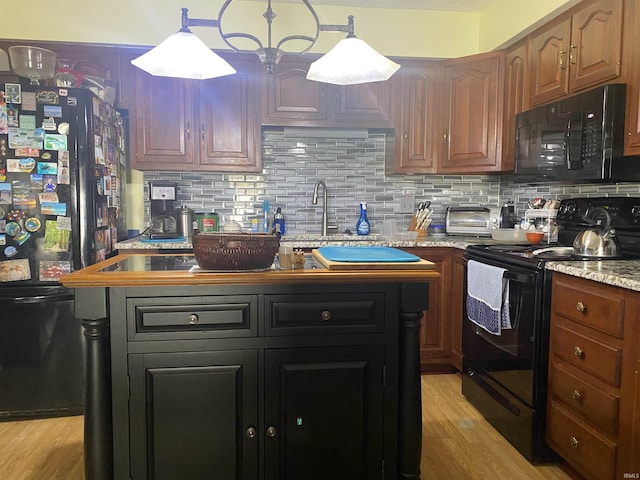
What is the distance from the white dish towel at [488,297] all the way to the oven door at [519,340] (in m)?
0.03

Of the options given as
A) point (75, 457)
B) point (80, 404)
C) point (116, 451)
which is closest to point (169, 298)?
point (116, 451)

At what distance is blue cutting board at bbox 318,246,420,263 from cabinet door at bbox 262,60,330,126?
1.66m

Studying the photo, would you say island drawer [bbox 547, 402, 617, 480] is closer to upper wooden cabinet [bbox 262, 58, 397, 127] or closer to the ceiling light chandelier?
the ceiling light chandelier

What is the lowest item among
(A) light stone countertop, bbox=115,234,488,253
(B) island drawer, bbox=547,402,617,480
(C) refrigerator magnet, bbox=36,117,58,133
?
(B) island drawer, bbox=547,402,617,480

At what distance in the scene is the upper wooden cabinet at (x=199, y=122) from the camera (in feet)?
10.5

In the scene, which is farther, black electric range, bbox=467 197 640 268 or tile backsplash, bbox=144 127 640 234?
tile backsplash, bbox=144 127 640 234

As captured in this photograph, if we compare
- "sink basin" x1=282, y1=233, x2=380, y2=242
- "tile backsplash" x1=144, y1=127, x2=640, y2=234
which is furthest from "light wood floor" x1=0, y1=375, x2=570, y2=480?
"tile backsplash" x1=144, y1=127, x2=640, y2=234

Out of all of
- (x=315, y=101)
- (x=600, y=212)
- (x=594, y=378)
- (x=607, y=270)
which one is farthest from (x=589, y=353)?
(x=315, y=101)

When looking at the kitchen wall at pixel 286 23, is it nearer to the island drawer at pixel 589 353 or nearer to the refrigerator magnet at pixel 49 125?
the refrigerator magnet at pixel 49 125

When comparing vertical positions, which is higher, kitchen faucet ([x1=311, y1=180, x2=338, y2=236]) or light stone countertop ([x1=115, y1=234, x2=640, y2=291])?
kitchen faucet ([x1=311, y1=180, x2=338, y2=236])

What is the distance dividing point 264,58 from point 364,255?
0.78 m

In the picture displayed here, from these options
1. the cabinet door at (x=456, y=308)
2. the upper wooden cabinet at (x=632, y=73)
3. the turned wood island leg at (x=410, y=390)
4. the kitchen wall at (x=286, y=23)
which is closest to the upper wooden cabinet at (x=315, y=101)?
the kitchen wall at (x=286, y=23)

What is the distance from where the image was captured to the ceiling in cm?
322

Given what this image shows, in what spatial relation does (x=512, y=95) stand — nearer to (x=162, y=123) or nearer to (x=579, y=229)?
(x=579, y=229)
